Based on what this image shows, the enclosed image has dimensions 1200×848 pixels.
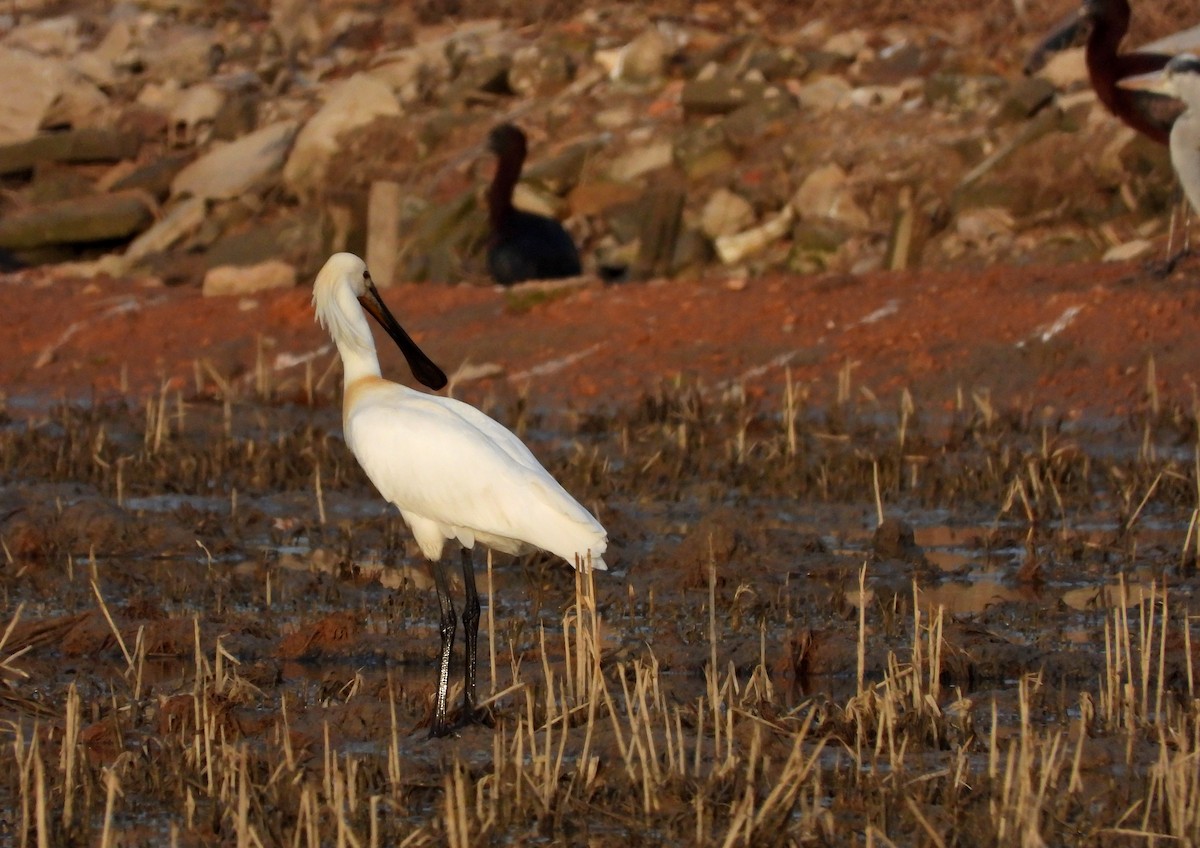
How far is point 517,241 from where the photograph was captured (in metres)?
16.8

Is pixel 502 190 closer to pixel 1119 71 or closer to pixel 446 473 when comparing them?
pixel 1119 71

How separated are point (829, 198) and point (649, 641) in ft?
45.0

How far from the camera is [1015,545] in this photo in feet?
28.7

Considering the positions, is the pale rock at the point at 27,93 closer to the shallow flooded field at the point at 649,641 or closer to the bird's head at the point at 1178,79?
the shallow flooded field at the point at 649,641

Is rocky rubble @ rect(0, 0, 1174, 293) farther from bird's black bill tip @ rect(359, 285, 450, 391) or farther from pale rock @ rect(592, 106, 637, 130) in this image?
bird's black bill tip @ rect(359, 285, 450, 391)

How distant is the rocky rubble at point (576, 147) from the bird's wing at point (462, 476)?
10.6 meters

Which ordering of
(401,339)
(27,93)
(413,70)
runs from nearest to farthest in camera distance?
(401,339) → (413,70) → (27,93)

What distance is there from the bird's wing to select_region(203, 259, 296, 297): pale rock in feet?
37.7

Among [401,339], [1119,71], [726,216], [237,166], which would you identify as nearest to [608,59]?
[237,166]

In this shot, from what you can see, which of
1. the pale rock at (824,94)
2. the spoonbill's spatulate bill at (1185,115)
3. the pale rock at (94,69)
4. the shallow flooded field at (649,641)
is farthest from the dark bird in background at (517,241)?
the pale rock at (94,69)

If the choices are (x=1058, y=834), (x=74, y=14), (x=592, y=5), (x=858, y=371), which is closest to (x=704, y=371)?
(x=858, y=371)

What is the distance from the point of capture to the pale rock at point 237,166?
946 inches

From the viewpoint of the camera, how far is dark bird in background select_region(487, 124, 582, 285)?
658 inches

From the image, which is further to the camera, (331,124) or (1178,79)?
(331,124)
